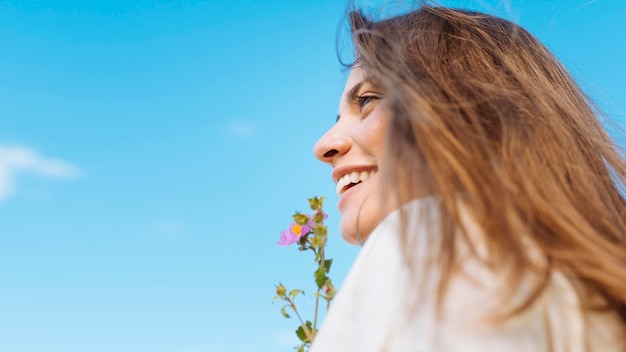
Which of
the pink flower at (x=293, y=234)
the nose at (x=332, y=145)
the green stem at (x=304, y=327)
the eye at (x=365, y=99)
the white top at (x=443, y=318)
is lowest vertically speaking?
the white top at (x=443, y=318)

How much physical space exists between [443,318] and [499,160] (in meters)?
0.39

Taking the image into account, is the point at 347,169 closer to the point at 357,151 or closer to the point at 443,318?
the point at 357,151

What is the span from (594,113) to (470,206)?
1.32 meters

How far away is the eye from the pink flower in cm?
45

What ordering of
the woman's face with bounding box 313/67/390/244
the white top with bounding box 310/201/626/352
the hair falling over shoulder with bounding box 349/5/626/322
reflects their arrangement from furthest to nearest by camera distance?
the woman's face with bounding box 313/67/390/244
the hair falling over shoulder with bounding box 349/5/626/322
the white top with bounding box 310/201/626/352

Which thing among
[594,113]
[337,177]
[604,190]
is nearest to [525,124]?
[604,190]

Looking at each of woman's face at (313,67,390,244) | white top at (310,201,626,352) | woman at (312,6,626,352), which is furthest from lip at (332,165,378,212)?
white top at (310,201,626,352)

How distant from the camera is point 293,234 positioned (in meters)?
1.85

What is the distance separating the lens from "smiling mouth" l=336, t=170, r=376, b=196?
202 centimetres

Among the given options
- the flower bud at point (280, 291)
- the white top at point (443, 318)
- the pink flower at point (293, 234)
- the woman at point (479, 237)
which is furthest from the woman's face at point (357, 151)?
the white top at point (443, 318)

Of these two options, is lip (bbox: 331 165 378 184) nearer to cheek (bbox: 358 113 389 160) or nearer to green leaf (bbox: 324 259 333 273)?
cheek (bbox: 358 113 389 160)

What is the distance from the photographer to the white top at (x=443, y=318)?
94 centimetres

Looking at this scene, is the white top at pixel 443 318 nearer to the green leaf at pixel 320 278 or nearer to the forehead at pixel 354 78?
the green leaf at pixel 320 278

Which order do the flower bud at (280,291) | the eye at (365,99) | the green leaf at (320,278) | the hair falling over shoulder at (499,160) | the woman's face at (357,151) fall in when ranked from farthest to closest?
the eye at (365,99) < the woman's face at (357,151) < the flower bud at (280,291) < the green leaf at (320,278) < the hair falling over shoulder at (499,160)
